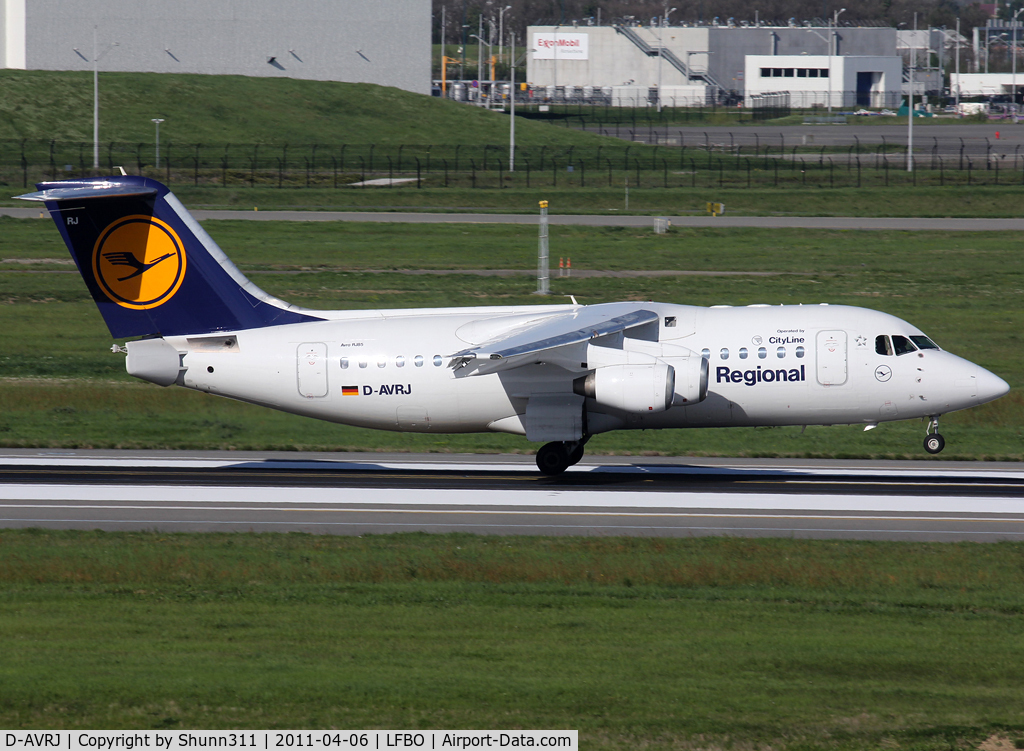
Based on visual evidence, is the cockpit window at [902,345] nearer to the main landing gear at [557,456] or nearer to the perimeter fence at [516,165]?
the main landing gear at [557,456]

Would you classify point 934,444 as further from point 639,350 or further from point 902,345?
point 639,350

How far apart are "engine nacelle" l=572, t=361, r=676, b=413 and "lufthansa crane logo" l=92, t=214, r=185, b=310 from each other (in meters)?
9.16

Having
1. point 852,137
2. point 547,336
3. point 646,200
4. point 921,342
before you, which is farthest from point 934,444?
point 852,137

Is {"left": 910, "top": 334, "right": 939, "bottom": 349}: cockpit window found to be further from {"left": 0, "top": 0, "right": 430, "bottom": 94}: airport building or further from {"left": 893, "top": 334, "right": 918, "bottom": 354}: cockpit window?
{"left": 0, "top": 0, "right": 430, "bottom": 94}: airport building

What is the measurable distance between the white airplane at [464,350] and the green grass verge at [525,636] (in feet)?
17.0

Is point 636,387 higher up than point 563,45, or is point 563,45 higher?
point 563,45

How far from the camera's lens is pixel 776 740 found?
11.4m

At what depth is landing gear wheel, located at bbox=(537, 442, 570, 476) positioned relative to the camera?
2542 centimetres

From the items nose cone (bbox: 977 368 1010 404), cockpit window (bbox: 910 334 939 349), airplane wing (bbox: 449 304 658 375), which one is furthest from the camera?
cockpit window (bbox: 910 334 939 349)

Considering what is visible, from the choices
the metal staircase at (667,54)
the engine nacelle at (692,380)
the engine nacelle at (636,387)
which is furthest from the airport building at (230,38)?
the engine nacelle at (692,380)

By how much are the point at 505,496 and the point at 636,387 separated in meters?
3.46

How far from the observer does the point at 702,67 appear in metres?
172

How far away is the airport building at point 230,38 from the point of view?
110 m

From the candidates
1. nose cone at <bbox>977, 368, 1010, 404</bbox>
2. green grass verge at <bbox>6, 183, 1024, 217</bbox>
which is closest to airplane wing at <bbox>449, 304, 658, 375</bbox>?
nose cone at <bbox>977, 368, 1010, 404</bbox>
